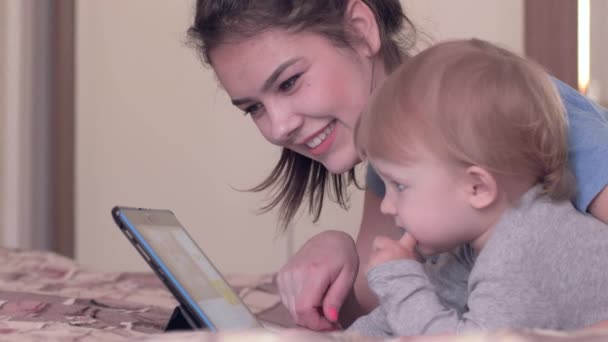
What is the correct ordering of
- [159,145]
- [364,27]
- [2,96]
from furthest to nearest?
[159,145] → [2,96] → [364,27]

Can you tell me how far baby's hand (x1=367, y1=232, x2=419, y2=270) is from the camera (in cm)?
103

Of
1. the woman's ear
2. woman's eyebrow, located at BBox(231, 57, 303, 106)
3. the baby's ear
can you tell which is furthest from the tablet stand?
the woman's ear

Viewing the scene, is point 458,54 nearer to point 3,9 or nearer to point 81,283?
point 81,283

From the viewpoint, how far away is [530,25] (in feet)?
8.84

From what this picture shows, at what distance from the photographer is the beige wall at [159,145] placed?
3.17m

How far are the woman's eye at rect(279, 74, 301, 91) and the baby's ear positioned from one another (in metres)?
0.46

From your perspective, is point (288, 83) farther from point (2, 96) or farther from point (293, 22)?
point (2, 96)

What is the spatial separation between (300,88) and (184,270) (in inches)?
17.0

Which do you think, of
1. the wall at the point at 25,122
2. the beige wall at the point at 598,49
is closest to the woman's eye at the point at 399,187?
the beige wall at the point at 598,49

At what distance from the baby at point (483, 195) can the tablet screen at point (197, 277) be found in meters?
0.18

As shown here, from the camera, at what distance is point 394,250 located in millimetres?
1032

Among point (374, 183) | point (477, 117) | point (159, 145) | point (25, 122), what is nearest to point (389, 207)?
point (477, 117)

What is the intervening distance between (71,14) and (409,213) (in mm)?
2552

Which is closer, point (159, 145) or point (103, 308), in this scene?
point (103, 308)
